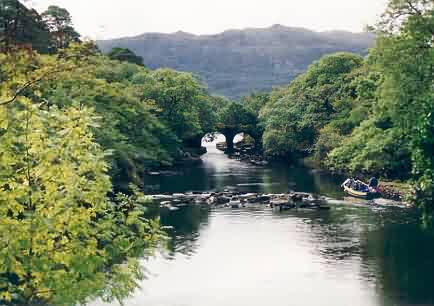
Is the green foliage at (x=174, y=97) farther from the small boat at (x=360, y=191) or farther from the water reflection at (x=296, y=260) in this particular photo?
the water reflection at (x=296, y=260)

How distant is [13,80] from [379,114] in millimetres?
27392

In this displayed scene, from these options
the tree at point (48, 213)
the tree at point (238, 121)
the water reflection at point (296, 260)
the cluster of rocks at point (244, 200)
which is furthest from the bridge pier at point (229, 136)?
the tree at point (48, 213)

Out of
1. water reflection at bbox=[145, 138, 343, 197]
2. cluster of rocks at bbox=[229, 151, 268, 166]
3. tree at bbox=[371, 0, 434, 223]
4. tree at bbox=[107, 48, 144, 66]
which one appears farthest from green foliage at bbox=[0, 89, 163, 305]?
tree at bbox=[107, 48, 144, 66]

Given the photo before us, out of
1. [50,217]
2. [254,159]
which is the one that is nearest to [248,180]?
[254,159]

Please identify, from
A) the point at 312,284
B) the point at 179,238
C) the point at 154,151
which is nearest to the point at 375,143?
the point at 312,284

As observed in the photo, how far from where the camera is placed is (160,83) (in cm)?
10756

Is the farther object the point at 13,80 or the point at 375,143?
the point at 375,143

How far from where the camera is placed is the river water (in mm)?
35031

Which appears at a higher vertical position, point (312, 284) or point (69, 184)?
point (69, 184)

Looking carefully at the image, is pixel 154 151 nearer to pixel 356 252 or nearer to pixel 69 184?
pixel 356 252

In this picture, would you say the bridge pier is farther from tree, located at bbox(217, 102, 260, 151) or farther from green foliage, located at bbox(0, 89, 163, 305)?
green foliage, located at bbox(0, 89, 163, 305)

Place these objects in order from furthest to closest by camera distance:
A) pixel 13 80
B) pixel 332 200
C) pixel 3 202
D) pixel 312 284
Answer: pixel 332 200, pixel 312 284, pixel 3 202, pixel 13 80

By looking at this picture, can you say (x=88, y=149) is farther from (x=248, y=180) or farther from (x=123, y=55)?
(x=123, y=55)

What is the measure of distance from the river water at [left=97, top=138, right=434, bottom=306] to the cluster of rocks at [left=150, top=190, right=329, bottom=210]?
2.35 meters
